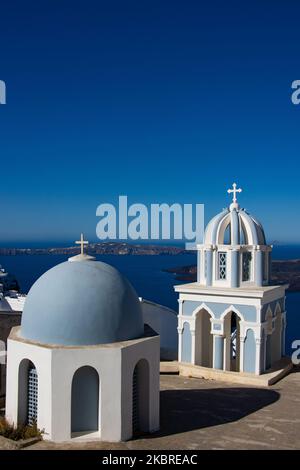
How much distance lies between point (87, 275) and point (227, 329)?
7555 millimetres

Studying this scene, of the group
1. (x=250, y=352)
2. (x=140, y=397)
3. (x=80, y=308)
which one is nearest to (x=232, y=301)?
(x=250, y=352)

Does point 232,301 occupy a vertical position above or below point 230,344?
above

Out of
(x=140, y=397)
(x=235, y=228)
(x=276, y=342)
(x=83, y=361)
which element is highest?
(x=235, y=228)

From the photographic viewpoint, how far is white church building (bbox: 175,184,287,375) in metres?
16.1

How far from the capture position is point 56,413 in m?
9.85

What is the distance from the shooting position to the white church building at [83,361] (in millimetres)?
9883

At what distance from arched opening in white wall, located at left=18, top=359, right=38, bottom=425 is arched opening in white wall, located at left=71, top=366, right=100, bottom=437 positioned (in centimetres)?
92

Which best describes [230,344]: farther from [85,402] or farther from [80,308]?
[80,308]

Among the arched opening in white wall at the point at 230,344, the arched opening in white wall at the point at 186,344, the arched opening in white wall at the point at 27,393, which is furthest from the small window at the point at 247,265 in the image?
the arched opening in white wall at the point at 27,393

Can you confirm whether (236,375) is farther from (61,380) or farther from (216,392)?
(61,380)

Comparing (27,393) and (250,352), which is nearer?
(27,393)

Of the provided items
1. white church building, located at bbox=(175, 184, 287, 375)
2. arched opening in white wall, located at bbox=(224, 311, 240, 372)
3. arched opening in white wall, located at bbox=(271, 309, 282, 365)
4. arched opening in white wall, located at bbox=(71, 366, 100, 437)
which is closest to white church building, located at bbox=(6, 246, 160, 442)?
arched opening in white wall, located at bbox=(71, 366, 100, 437)

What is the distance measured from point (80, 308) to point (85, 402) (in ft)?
5.99

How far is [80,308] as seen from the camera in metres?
10.2
